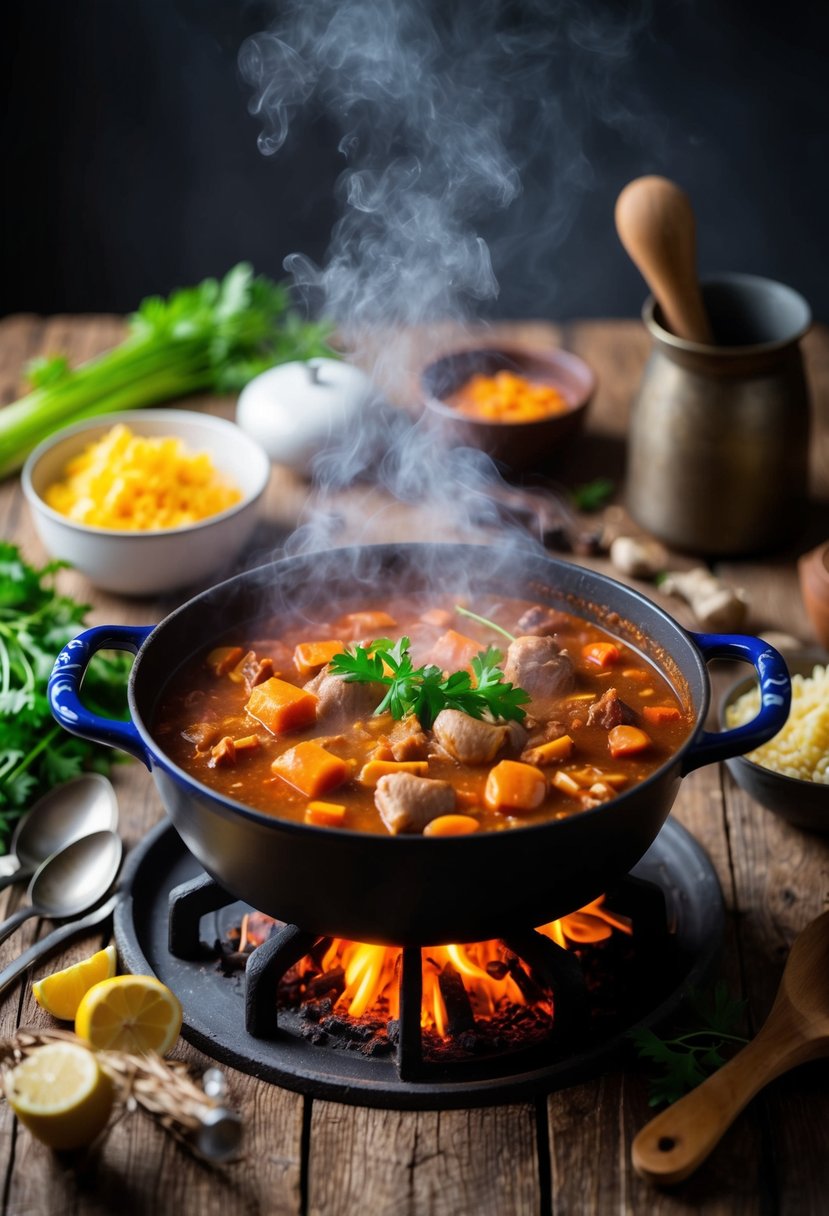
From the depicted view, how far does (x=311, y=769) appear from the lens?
2461 mm

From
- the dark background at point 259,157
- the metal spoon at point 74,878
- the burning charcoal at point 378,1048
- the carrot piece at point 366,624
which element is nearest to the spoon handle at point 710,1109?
the burning charcoal at point 378,1048

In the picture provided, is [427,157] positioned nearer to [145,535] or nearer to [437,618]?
[145,535]

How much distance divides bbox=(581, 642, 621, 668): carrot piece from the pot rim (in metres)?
0.08

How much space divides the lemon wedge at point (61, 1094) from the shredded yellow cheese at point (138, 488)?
2.12 meters

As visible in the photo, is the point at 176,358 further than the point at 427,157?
No

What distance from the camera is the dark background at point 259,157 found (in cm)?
597

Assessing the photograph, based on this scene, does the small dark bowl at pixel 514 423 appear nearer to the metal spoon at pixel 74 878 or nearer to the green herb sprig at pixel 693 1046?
the metal spoon at pixel 74 878

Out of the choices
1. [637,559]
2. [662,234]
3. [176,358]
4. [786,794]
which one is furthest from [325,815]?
[176,358]

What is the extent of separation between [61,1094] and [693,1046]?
4.12 ft

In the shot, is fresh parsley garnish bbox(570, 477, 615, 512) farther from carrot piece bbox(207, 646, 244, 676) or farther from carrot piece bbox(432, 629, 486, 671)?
carrot piece bbox(207, 646, 244, 676)

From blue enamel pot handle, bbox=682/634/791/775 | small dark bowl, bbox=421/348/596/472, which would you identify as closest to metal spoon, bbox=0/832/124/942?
blue enamel pot handle, bbox=682/634/791/775

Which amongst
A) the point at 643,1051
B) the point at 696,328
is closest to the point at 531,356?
the point at 696,328

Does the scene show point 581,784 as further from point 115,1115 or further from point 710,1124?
point 115,1115

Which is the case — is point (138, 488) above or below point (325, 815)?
below
